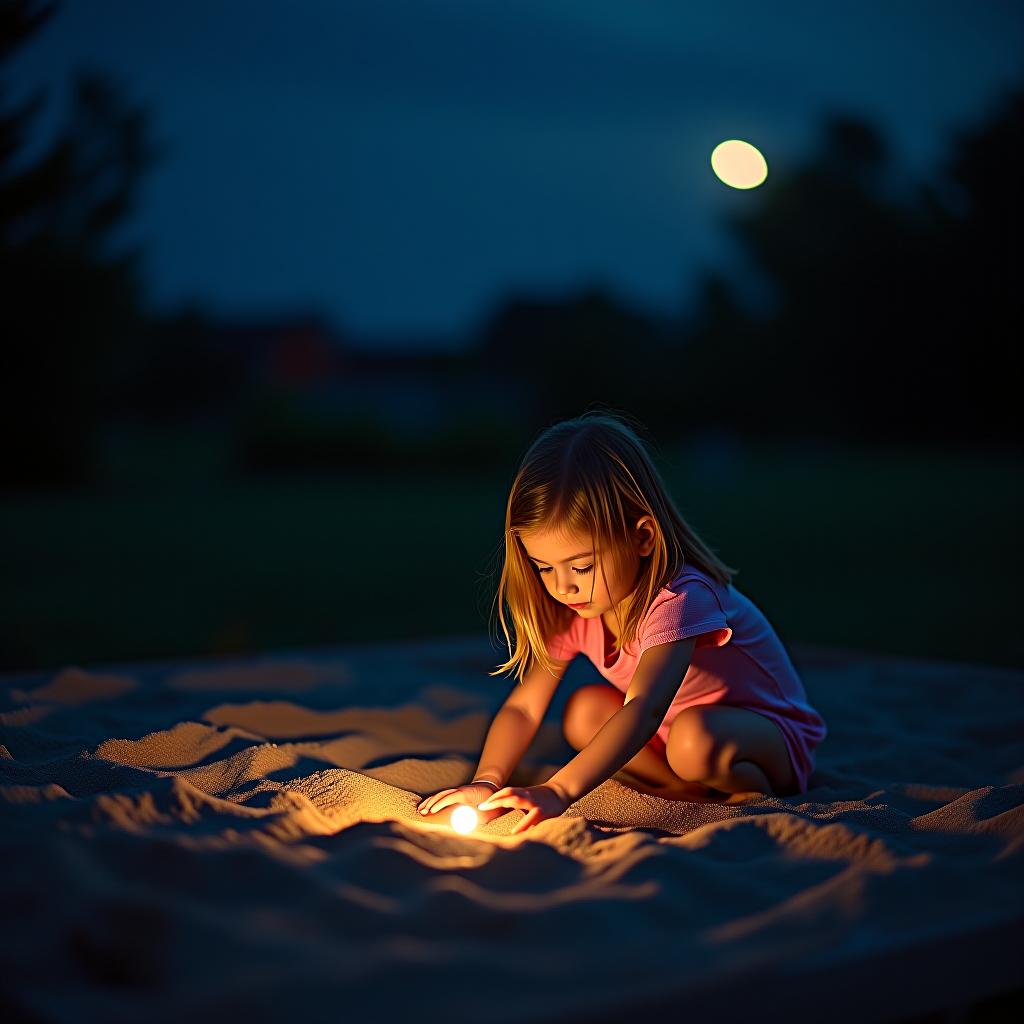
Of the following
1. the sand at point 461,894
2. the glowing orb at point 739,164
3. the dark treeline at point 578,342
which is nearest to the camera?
the sand at point 461,894

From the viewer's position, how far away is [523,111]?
2414cm

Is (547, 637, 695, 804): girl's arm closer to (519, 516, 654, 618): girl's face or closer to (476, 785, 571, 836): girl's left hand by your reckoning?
(476, 785, 571, 836): girl's left hand

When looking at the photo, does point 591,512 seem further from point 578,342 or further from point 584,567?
point 578,342

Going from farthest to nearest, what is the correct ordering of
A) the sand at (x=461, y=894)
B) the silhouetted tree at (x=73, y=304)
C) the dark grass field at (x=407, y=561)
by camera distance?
the silhouetted tree at (x=73, y=304)
the dark grass field at (x=407, y=561)
the sand at (x=461, y=894)

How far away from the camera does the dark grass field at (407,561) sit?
4.97 metres

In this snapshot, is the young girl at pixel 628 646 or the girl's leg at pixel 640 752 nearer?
the young girl at pixel 628 646

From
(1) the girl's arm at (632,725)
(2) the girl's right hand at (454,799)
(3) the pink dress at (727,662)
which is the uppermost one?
(3) the pink dress at (727,662)

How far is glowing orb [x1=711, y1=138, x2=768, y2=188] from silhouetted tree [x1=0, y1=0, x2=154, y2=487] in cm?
578

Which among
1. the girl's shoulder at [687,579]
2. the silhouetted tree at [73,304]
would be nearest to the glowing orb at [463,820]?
the girl's shoulder at [687,579]

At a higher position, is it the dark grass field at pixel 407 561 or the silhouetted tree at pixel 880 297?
the silhouetted tree at pixel 880 297

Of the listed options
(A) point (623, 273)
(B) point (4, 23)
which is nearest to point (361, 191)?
(A) point (623, 273)

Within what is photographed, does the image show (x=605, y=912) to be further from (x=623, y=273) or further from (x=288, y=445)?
(x=623, y=273)

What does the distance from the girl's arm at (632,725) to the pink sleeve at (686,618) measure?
0.7 inches

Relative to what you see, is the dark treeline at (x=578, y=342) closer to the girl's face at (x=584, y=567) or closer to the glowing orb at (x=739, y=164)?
the glowing orb at (x=739, y=164)
